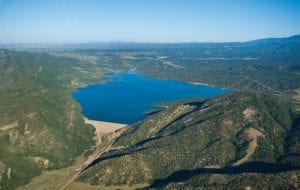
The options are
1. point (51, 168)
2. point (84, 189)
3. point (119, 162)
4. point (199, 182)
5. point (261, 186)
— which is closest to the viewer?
point (261, 186)

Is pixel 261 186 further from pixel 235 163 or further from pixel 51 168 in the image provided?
pixel 51 168

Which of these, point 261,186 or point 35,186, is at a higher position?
point 261,186

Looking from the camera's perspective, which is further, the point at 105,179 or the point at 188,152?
the point at 188,152

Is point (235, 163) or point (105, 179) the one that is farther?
point (235, 163)

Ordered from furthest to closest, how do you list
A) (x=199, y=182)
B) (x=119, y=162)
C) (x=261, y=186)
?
(x=119, y=162) < (x=199, y=182) < (x=261, y=186)

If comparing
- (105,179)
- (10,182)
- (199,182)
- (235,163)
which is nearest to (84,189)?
(105,179)

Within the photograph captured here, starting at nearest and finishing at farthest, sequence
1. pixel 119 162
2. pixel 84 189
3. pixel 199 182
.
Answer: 1. pixel 199 182
2. pixel 84 189
3. pixel 119 162

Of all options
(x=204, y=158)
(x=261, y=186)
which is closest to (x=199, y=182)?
(x=261, y=186)

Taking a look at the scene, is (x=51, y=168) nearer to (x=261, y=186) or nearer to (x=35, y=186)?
(x=35, y=186)

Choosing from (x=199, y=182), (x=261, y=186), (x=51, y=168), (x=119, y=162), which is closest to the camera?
(x=261, y=186)
